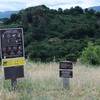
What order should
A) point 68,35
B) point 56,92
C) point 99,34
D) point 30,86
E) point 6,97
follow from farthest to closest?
point 99,34, point 68,35, point 30,86, point 56,92, point 6,97

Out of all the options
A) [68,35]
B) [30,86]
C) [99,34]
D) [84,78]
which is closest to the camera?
[30,86]

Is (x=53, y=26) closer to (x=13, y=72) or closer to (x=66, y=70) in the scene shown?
(x=66, y=70)

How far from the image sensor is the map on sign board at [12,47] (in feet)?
23.7

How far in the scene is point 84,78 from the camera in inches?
330

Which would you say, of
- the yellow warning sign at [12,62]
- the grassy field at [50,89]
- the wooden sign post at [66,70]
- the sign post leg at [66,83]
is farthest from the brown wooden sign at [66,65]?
the yellow warning sign at [12,62]

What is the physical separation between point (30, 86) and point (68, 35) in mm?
31816

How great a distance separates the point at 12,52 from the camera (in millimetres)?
7309

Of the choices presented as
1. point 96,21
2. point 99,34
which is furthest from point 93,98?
point 96,21

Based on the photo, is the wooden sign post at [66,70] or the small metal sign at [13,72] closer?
the small metal sign at [13,72]

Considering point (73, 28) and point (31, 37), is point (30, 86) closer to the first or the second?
point (31, 37)

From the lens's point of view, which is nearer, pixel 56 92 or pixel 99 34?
pixel 56 92

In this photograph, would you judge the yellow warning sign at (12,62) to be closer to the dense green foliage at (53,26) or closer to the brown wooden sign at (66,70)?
the brown wooden sign at (66,70)

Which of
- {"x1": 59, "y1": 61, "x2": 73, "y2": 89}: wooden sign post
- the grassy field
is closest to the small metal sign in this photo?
the grassy field

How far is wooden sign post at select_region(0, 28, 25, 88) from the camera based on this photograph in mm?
7230
